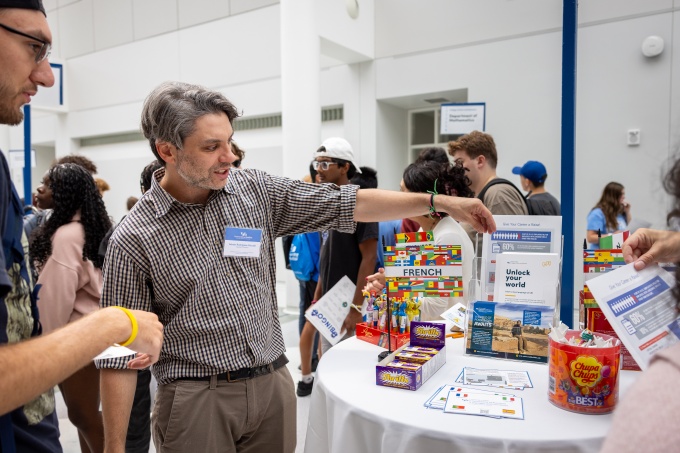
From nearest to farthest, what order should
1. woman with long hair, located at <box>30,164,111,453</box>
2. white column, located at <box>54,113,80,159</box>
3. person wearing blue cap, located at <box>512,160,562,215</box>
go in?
woman with long hair, located at <box>30,164,111,453</box>
person wearing blue cap, located at <box>512,160,562,215</box>
white column, located at <box>54,113,80,159</box>

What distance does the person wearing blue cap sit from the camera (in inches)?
138

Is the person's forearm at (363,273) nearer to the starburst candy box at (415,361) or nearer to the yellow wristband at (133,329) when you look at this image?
the starburst candy box at (415,361)

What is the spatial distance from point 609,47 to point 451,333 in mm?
4708

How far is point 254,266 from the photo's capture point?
1.50 metres

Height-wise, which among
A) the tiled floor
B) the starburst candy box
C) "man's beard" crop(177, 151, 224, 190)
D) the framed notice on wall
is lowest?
the tiled floor

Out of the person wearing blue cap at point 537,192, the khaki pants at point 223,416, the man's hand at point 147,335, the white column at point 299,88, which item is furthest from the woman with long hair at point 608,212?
the man's hand at point 147,335

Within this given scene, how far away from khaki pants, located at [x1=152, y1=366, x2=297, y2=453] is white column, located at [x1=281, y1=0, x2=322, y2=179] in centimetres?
423

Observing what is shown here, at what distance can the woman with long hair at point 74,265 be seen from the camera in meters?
2.24

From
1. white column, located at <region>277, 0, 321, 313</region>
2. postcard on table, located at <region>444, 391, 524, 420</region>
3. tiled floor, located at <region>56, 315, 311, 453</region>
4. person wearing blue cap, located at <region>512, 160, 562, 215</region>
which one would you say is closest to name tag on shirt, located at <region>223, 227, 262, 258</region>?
postcard on table, located at <region>444, 391, 524, 420</region>

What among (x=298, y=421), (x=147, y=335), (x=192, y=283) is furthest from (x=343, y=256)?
(x=147, y=335)

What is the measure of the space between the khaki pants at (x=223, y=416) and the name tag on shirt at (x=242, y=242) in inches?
14.5

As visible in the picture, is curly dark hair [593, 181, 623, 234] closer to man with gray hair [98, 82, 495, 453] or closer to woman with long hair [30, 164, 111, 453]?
man with gray hair [98, 82, 495, 453]

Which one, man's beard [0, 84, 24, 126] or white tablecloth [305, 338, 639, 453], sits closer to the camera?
man's beard [0, 84, 24, 126]

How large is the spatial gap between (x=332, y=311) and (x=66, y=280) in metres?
1.25
